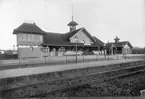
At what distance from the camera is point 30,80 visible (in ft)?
22.4

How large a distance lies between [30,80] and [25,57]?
534 inches

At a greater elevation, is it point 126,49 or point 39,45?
point 39,45

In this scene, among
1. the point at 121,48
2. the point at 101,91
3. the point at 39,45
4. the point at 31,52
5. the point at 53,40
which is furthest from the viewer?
the point at 121,48

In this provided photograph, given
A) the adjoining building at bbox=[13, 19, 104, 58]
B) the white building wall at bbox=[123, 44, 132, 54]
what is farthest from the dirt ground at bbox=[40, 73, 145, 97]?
the white building wall at bbox=[123, 44, 132, 54]

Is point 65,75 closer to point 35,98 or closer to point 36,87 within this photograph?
point 36,87

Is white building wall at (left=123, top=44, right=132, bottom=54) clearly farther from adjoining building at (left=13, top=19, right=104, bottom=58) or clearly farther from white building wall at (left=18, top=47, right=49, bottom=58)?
white building wall at (left=18, top=47, right=49, bottom=58)

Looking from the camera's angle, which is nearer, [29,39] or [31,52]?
[31,52]

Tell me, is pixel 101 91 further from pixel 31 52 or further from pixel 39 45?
pixel 39 45

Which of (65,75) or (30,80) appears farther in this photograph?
(65,75)

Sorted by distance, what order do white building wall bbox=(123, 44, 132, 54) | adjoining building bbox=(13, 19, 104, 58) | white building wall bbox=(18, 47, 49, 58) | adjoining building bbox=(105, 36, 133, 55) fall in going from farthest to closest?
white building wall bbox=(123, 44, 132, 54)
adjoining building bbox=(105, 36, 133, 55)
adjoining building bbox=(13, 19, 104, 58)
white building wall bbox=(18, 47, 49, 58)

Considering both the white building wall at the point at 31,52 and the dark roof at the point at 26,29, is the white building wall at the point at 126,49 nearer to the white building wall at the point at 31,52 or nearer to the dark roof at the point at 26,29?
the white building wall at the point at 31,52

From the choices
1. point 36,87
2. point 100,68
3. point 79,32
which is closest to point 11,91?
point 36,87

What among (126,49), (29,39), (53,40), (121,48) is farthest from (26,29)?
(126,49)

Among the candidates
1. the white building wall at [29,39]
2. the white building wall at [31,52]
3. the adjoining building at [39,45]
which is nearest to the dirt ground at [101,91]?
the adjoining building at [39,45]
